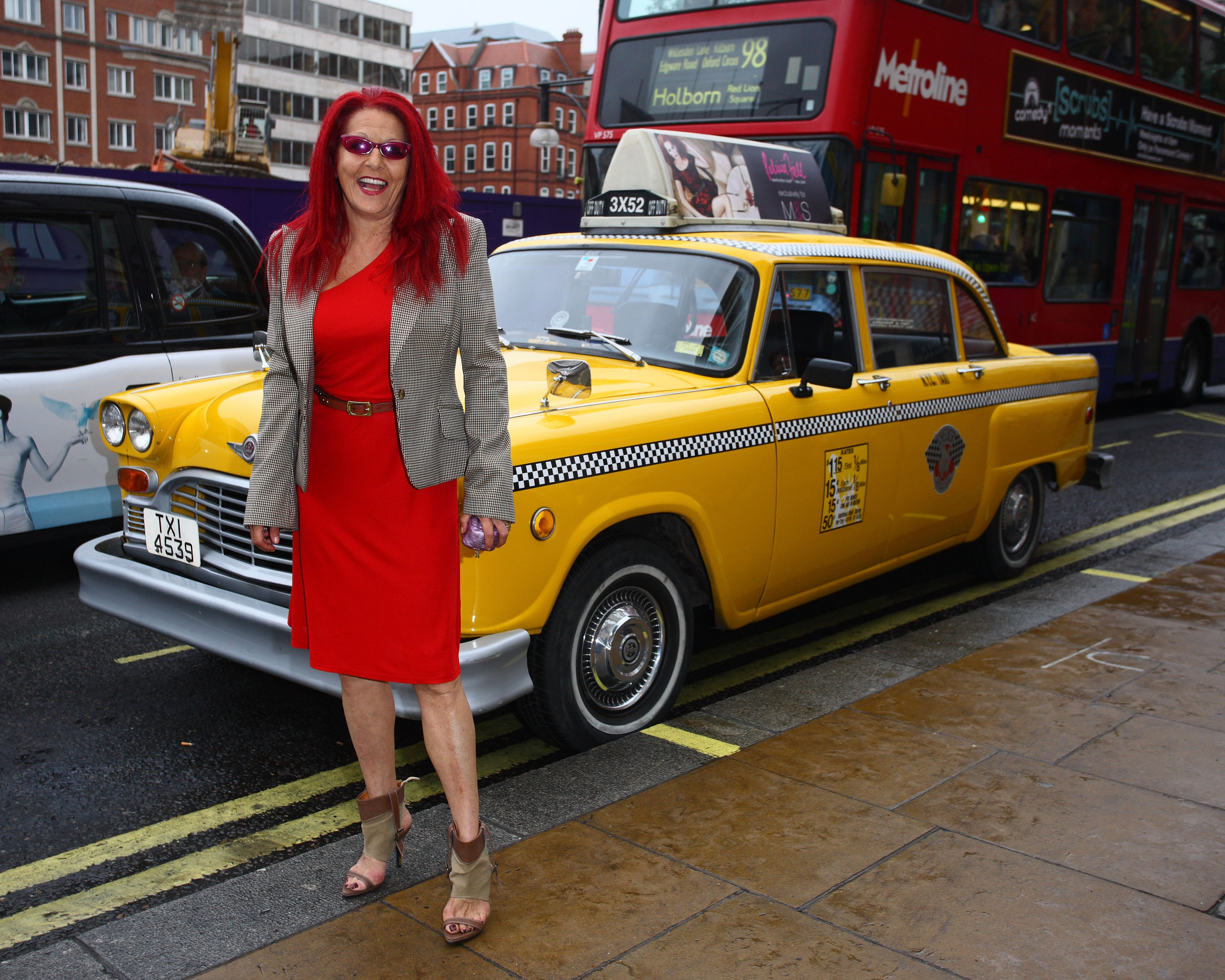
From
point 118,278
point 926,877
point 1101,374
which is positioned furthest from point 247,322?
point 1101,374

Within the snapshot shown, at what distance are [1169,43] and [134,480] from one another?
13124 mm

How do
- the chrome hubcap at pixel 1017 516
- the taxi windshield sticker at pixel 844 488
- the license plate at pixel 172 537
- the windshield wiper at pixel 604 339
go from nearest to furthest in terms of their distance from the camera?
the license plate at pixel 172 537
the windshield wiper at pixel 604 339
the taxi windshield sticker at pixel 844 488
the chrome hubcap at pixel 1017 516

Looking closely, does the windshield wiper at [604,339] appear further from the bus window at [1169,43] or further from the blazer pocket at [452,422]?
the bus window at [1169,43]

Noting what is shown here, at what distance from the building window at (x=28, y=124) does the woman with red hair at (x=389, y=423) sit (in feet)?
221

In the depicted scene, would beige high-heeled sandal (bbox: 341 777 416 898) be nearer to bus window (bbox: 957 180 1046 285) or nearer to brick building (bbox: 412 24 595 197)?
bus window (bbox: 957 180 1046 285)

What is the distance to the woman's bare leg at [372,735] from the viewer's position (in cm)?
289

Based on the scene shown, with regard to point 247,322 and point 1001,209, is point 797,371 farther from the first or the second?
point 1001,209

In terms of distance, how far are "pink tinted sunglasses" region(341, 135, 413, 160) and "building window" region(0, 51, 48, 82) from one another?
67.7m

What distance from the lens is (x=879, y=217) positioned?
9.31m

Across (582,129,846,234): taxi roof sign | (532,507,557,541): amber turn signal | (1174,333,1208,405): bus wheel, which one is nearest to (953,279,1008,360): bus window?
(582,129,846,234): taxi roof sign

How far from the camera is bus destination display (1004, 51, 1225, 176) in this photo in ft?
35.3

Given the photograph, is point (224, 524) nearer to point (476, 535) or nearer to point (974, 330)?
point (476, 535)

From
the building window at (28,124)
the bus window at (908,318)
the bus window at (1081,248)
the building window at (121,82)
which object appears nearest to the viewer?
the bus window at (908,318)

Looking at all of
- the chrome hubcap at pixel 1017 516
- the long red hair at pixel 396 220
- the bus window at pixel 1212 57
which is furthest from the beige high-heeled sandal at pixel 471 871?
the bus window at pixel 1212 57
